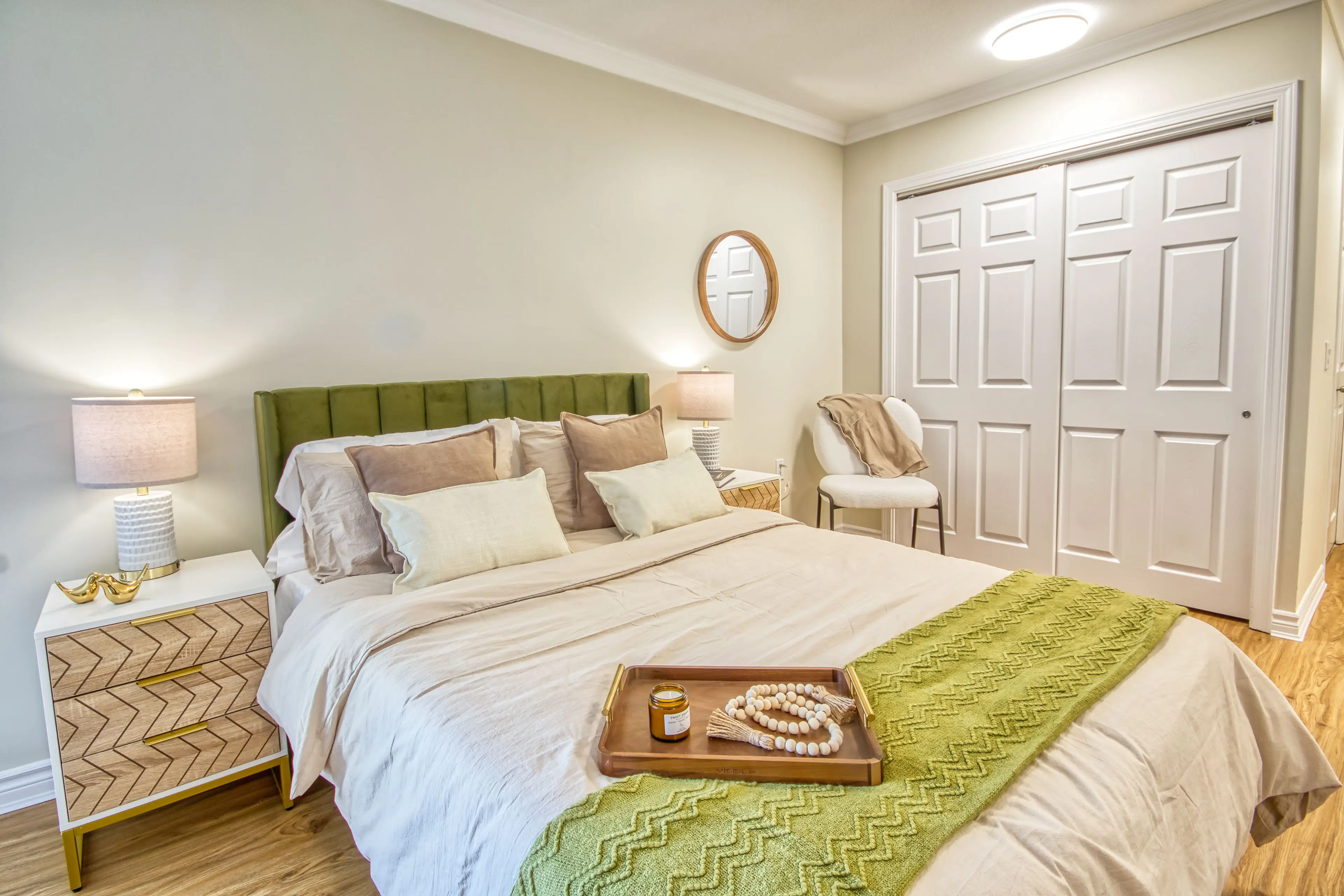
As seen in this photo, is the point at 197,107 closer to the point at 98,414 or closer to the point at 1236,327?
the point at 98,414

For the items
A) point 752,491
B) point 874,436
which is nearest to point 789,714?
point 752,491

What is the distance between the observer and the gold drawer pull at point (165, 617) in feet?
5.76

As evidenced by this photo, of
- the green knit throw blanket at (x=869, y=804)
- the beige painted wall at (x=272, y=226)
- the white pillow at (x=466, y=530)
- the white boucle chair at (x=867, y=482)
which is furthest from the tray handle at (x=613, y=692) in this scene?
the white boucle chair at (x=867, y=482)

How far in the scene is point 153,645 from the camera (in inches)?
69.9

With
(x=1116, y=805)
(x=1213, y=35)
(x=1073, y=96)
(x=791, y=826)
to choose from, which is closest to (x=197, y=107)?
(x=791, y=826)

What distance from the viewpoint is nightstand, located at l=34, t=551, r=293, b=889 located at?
168 cm

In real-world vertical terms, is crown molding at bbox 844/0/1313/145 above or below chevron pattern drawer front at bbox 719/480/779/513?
above

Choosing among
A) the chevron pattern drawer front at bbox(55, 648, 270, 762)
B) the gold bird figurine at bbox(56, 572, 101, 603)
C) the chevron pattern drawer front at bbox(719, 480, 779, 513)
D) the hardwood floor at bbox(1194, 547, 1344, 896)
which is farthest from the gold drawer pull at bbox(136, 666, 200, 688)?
the hardwood floor at bbox(1194, 547, 1344, 896)

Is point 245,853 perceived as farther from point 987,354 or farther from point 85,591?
point 987,354

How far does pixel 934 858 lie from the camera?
925 millimetres

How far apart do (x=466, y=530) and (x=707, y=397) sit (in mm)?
1614

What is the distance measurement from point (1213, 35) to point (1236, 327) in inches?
48.3

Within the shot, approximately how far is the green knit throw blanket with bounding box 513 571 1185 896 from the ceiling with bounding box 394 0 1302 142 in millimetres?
2553

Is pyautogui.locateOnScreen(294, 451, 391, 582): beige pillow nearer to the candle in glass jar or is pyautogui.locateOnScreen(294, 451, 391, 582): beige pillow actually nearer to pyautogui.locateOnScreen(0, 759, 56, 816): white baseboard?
pyautogui.locateOnScreen(0, 759, 56, 816): white baseboard
